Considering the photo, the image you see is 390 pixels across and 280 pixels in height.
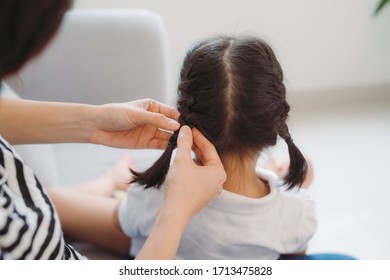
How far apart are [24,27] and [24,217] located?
325mm

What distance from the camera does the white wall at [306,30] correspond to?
4.02 ft

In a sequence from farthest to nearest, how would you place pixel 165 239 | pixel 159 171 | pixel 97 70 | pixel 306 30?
1. pixel 306 30
2. pixel 97 70
3. pixel 159 171
4. pixel 165 239

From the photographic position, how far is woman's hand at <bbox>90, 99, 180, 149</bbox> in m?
0.73

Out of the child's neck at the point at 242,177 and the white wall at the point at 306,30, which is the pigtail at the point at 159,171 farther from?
the white wall at the point at 306,30

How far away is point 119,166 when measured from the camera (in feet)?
3.83

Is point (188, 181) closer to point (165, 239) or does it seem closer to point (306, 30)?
point (165, 239)

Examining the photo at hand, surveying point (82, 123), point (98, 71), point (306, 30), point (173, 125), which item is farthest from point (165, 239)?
point (306, 30)

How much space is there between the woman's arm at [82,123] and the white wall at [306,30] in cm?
50

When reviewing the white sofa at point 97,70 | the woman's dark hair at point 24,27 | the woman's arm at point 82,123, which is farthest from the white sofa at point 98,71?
the woman's dark hair at point 24,27

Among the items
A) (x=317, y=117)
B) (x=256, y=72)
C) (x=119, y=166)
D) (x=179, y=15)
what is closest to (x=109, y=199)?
(x=119, y=166)

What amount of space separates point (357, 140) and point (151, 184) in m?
0.99

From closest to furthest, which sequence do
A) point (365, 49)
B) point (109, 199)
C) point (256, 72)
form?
point (256, 72), point (109, 199), point (365, 49)

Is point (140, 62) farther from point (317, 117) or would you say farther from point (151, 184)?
point (317, 117)

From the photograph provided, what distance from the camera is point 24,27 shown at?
45 cm
